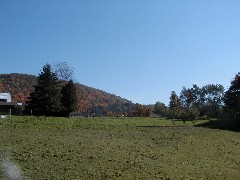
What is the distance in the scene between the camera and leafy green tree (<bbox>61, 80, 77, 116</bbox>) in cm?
6991

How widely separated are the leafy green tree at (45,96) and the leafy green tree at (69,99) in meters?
6.63

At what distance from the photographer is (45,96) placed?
60.3 meters

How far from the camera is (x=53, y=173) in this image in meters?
14.8

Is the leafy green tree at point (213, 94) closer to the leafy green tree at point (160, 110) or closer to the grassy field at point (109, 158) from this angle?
the leafy green tree at point (160, 110)

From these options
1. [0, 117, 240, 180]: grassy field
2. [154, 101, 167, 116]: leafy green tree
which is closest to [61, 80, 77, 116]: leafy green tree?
[154, 101, 167, 116]: leafy green tree

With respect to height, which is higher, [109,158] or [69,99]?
[69,99]

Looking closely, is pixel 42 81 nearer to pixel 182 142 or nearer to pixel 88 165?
pixel 182 142

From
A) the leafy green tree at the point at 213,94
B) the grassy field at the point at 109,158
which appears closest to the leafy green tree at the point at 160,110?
the leafy green tree at the point at 213,94

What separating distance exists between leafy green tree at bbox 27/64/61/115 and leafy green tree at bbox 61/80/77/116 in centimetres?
663

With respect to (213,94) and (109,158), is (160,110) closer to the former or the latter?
(213,94)

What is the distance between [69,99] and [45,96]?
1065 centimetres

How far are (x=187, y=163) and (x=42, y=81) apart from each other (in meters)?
45.3

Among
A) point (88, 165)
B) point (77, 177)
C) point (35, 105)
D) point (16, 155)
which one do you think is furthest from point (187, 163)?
point (35, 105)

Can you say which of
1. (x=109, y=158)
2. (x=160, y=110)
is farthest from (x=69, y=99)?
(x=160, y=110)
